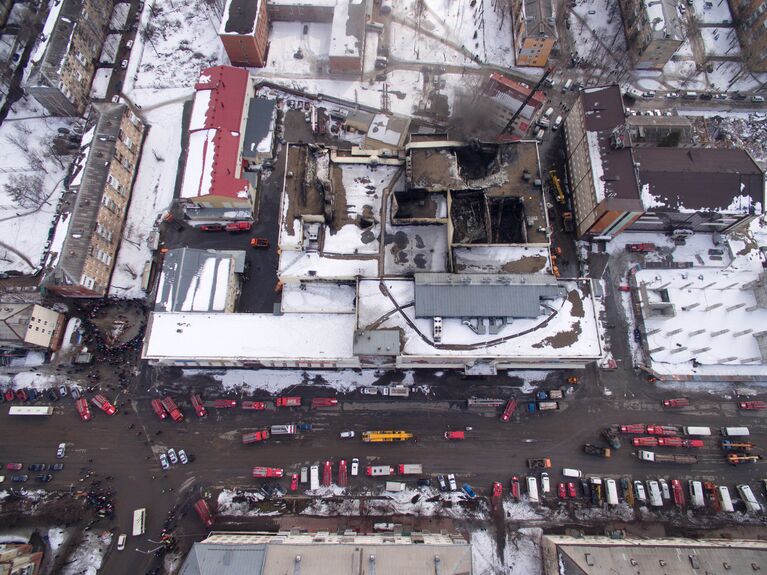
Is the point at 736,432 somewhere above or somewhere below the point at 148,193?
below

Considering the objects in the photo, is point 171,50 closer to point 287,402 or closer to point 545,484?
point 287,402

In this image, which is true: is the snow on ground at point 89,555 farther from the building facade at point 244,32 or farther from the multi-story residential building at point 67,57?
the building facade at point 244,32

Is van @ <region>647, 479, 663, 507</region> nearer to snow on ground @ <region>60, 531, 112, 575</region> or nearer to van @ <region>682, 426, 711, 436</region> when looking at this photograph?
van @ <region>682, 426, 711, 436</region>

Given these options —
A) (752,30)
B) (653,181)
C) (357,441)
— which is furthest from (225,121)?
(752,30)

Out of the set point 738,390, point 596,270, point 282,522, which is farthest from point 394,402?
point 738,390

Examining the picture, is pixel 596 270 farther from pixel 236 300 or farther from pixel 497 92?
pixel 236 300

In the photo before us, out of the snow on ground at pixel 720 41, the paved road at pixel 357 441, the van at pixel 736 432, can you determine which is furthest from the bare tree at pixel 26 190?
the snow on ground at pixel 720 41
